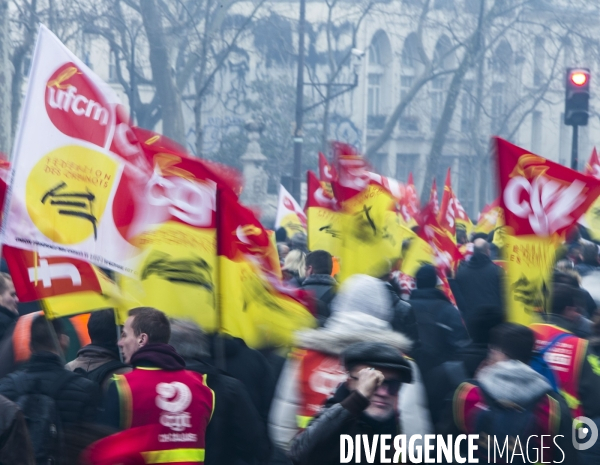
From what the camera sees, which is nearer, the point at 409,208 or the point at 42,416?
the point at 42,416

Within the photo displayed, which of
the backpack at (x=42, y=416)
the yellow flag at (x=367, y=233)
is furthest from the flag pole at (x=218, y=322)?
the yellow flag at (x=367, y=233)

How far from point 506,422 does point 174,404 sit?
1.21 m

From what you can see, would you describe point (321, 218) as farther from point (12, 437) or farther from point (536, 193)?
point (12, 437)

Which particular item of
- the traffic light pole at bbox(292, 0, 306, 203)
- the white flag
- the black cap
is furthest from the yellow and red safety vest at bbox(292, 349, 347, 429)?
the traffic light pole at bbox(292, 0, 306, 203)

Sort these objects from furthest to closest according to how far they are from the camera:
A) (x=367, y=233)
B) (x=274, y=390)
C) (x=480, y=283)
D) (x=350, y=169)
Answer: (x=480, y=283), (x=350, y=169), (x=367, y=233), (x=274, y=390)

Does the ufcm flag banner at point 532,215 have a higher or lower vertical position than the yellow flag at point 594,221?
higher

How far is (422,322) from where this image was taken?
22.0ft

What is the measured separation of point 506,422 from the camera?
3.98 m

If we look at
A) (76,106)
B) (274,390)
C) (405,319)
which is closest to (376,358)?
(274,390)

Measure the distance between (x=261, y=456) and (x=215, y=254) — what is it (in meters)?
0.94

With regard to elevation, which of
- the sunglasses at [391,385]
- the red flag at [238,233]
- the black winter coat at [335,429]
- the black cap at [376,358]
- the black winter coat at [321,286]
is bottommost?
the black winter coat at [321,286]

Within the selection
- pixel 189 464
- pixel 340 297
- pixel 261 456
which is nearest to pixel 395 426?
pixel 189 464

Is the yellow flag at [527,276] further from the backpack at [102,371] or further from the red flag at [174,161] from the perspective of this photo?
the backpack at [102,371]

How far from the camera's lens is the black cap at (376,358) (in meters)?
3.48
